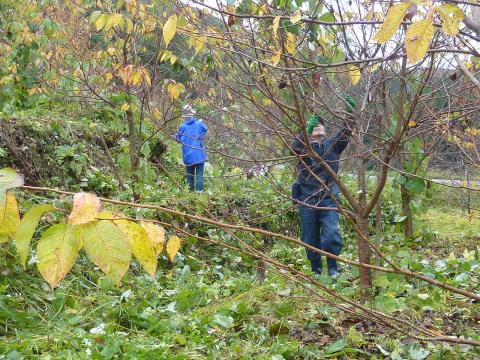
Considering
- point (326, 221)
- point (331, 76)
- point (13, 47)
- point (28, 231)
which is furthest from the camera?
point (13, 47)

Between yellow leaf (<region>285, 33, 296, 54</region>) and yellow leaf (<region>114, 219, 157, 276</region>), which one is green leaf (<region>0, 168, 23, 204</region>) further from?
yellow leaf (<region>285, 33, 296, 54</region>)

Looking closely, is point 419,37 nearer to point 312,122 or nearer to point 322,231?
point 312,122

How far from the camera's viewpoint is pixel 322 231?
17.4ft

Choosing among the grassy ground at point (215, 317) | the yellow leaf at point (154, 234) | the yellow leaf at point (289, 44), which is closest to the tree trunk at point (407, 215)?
the grassy ground at point (215, 317)

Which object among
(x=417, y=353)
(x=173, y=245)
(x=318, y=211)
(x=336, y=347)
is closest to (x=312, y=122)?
(x=318, y=211)

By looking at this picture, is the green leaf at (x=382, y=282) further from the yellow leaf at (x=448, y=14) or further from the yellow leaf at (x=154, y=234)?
the yellow leaf at (x=154, y=234)

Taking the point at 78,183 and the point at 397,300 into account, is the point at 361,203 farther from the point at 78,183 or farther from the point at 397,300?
the point at 78,183

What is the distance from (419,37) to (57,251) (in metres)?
0.87

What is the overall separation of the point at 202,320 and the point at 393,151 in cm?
157

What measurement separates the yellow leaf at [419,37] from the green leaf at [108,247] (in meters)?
0.73

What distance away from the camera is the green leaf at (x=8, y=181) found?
38.4 inches

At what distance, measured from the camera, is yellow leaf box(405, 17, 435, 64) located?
1.17 metres

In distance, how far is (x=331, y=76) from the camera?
4051mm

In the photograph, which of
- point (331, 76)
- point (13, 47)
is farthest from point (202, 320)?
point (13, 47)
